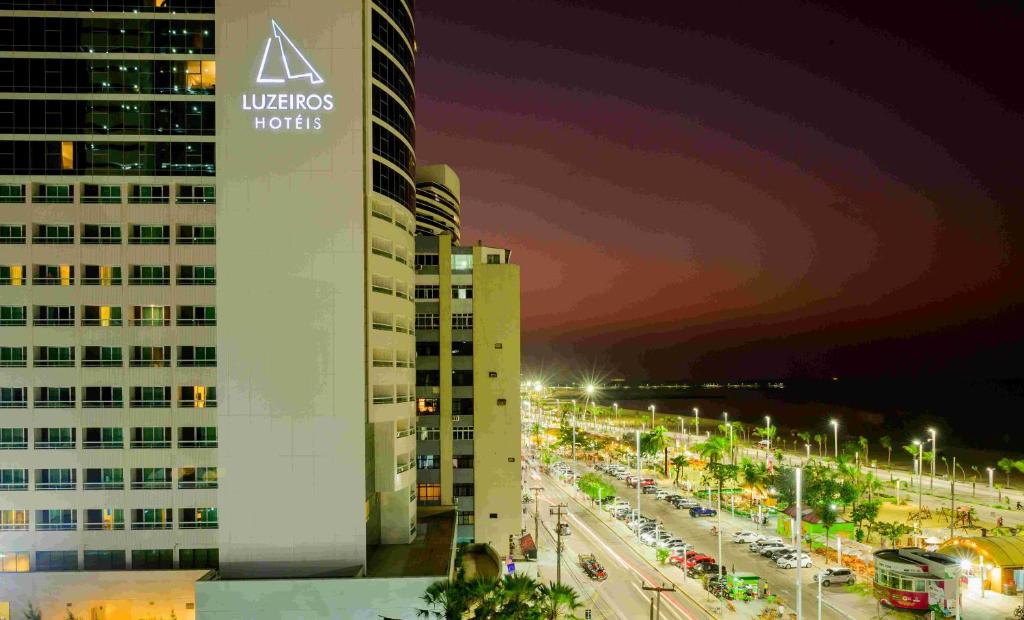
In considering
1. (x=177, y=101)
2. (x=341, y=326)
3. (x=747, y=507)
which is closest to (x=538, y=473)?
(x=747, y=507)

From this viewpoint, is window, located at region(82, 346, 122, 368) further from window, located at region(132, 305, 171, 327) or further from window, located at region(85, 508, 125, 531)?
window, located at region(85, 508, 125, 531)

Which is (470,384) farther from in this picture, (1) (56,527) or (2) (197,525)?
(1) (56,527)

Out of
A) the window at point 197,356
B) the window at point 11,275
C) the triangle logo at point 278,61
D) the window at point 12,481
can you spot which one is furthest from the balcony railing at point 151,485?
the triangle logo at point 278,61

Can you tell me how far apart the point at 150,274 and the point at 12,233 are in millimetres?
11871

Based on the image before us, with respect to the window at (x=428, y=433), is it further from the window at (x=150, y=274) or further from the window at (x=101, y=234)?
the window at (x=101, y=234)

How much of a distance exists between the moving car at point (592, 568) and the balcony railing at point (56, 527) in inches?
1810

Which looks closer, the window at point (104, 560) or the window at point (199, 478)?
the window at point (104, 560)

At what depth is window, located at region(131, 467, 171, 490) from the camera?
52.9 m

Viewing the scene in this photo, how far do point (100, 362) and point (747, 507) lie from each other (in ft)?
284

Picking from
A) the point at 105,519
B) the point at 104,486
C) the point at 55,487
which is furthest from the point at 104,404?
the point at 105,519

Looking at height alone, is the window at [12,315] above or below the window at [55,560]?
above

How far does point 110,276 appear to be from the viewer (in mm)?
53750

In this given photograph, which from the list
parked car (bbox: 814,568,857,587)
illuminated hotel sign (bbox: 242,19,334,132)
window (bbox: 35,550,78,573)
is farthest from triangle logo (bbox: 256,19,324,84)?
parked car (bbox: 814,568,857,587)

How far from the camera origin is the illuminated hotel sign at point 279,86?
5200 cm
